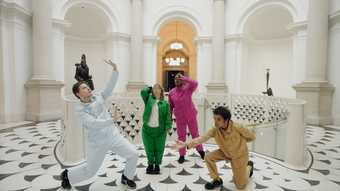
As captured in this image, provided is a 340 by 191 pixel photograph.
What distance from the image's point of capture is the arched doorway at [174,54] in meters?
18.6

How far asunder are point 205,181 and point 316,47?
762 cm

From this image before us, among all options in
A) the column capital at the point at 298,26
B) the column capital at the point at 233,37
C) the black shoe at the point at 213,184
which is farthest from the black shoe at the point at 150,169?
the column capital at the point at 233,37

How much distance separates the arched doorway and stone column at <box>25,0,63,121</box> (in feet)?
35.9

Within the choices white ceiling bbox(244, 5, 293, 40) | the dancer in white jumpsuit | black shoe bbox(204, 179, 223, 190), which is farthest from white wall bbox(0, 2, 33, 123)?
white ceiling bbox(244, 5, 293, 40)

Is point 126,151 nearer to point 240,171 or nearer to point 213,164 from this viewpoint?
point 213,164

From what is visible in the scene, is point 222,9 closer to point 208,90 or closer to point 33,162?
point 208,90

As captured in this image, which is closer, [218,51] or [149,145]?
[149,145]

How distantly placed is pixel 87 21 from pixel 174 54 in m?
9.00

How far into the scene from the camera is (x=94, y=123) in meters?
2.81

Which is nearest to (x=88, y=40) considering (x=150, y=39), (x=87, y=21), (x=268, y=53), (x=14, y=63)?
(x=87, y=21)

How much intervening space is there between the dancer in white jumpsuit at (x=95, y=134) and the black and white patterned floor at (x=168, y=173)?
444 millimetres

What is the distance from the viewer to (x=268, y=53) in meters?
12.3

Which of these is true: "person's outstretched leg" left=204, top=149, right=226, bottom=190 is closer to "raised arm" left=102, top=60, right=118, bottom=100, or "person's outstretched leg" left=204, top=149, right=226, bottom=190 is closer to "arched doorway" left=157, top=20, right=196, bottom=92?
"raised arm" left=102, top=60, right=118, bottom=100

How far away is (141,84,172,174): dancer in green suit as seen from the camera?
11.9 ft
